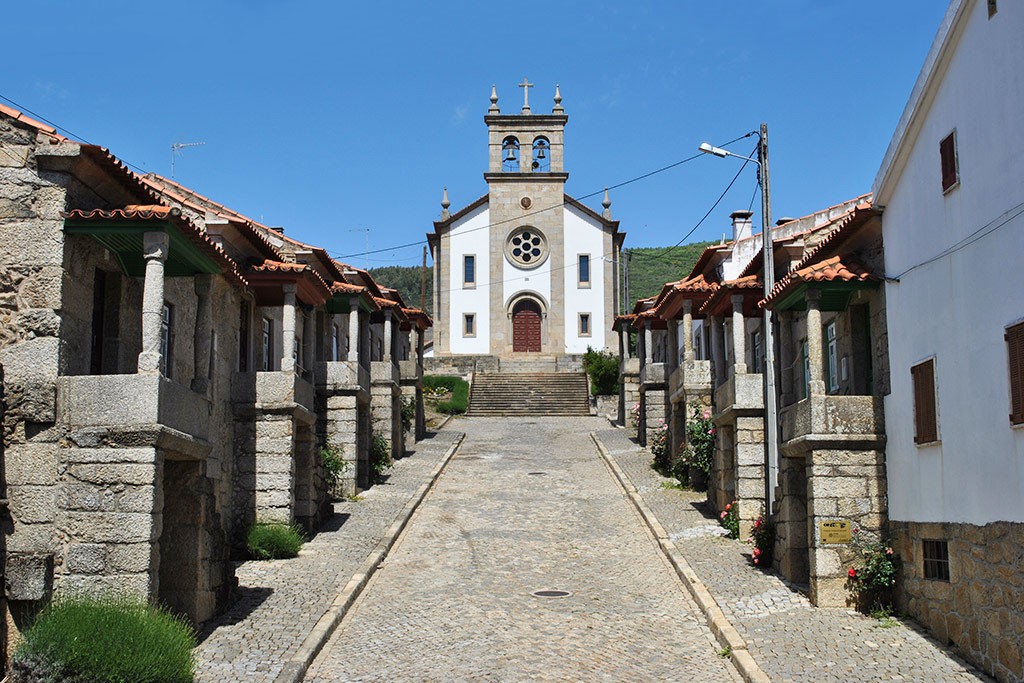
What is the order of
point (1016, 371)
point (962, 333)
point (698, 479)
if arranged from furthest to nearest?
1. point (698, 479)
2. point (962, 333)
3. point (1016, 371)

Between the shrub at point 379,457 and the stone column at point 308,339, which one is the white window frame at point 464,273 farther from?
the stone column at point 308,339

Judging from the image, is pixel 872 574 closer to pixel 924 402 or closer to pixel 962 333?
pixel 924 402

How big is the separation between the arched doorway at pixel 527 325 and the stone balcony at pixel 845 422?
40.5 meters

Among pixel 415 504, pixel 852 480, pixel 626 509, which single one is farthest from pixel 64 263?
pixel 626 509

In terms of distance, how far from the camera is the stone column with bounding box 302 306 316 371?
23.1 metres

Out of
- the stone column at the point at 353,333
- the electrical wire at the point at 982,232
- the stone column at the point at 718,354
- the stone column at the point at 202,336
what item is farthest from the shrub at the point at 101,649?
the stone column at the point at 718,354

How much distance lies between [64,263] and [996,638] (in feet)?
34.2

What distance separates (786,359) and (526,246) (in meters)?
37.1

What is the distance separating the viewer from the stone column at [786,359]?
18.3m

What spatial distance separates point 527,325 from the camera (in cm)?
5509

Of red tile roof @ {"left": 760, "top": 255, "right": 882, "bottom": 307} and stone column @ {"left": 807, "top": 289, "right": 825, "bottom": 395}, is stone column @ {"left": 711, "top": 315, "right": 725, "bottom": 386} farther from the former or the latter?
stone column @ {"left": 807, "top": 289, "right": 825, "bottom": 395}

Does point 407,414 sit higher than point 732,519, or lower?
higher

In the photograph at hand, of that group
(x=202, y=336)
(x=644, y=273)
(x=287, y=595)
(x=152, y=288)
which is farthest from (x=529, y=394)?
(x=644, y=273)

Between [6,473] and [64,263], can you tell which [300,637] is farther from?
[64,263]
